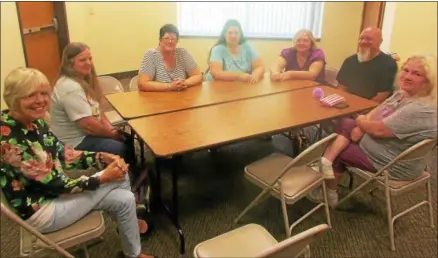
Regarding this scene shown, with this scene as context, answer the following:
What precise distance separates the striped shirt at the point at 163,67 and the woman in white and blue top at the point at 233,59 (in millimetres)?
257

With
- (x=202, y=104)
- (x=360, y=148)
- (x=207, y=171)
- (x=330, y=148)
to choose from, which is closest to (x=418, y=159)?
(x=360, y=148)

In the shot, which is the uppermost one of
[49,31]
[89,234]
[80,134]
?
[49,31]

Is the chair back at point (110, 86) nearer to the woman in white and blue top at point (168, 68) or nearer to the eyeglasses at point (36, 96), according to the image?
the woman in white and blue top at point (168, 68)

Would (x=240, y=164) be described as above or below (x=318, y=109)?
below

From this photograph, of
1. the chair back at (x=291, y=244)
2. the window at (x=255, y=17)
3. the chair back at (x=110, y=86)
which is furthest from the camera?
the window at (x=255, y=17)

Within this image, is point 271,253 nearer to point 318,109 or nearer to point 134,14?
point 318,109

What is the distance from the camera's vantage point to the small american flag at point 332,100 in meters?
2.54

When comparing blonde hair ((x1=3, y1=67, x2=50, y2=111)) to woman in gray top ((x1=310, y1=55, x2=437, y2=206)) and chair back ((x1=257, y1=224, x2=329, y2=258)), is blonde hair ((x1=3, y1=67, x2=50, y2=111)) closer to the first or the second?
chair back ((x1=257, y1=224, x2=329, y2=258))

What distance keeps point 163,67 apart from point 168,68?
0.13 feet

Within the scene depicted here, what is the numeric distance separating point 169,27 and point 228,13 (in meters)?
3.02

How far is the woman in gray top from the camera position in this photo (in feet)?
6.75

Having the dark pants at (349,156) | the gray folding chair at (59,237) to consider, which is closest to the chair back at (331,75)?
the dark pants at (349,156)

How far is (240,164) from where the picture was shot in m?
3.19

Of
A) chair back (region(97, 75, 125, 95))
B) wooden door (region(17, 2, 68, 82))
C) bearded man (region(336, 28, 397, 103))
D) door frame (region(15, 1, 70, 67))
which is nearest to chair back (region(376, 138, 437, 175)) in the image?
bearded man (region(336, 28, 397, 103))
